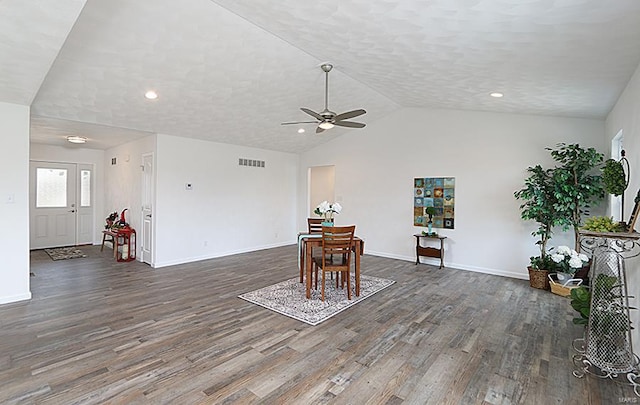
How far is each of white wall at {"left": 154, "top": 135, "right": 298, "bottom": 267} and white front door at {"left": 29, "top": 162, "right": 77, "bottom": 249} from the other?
3.81 meters

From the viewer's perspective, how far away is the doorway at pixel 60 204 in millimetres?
7496

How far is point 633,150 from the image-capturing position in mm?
2945

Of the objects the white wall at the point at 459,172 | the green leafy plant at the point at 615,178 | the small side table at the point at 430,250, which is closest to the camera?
the green leafy plant at the point at 615,178

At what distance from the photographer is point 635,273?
2.64 m

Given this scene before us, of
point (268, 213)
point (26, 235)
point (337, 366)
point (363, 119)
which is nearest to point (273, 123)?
point (363, 119)

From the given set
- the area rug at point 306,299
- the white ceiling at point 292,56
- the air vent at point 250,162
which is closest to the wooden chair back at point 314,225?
the area rug at point 306,299

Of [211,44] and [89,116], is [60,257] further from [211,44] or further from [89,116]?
[211,44]

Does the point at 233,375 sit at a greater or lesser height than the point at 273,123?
lesser

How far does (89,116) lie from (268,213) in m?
4.27

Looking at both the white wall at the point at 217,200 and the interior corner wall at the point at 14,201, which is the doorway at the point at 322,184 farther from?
the interior corner wall at the point at 14,201

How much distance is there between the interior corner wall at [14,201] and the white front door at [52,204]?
14.6ft

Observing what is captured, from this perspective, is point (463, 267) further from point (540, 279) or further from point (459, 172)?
point (459, 172)

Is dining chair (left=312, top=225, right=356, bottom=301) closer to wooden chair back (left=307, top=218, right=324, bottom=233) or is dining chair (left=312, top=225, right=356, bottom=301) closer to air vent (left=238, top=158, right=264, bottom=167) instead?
wooden chair back (left=307, top=218, right=324, bottom=233)

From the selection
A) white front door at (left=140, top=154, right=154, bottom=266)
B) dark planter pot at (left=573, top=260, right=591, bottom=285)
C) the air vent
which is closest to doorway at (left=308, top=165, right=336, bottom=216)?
the air vent
